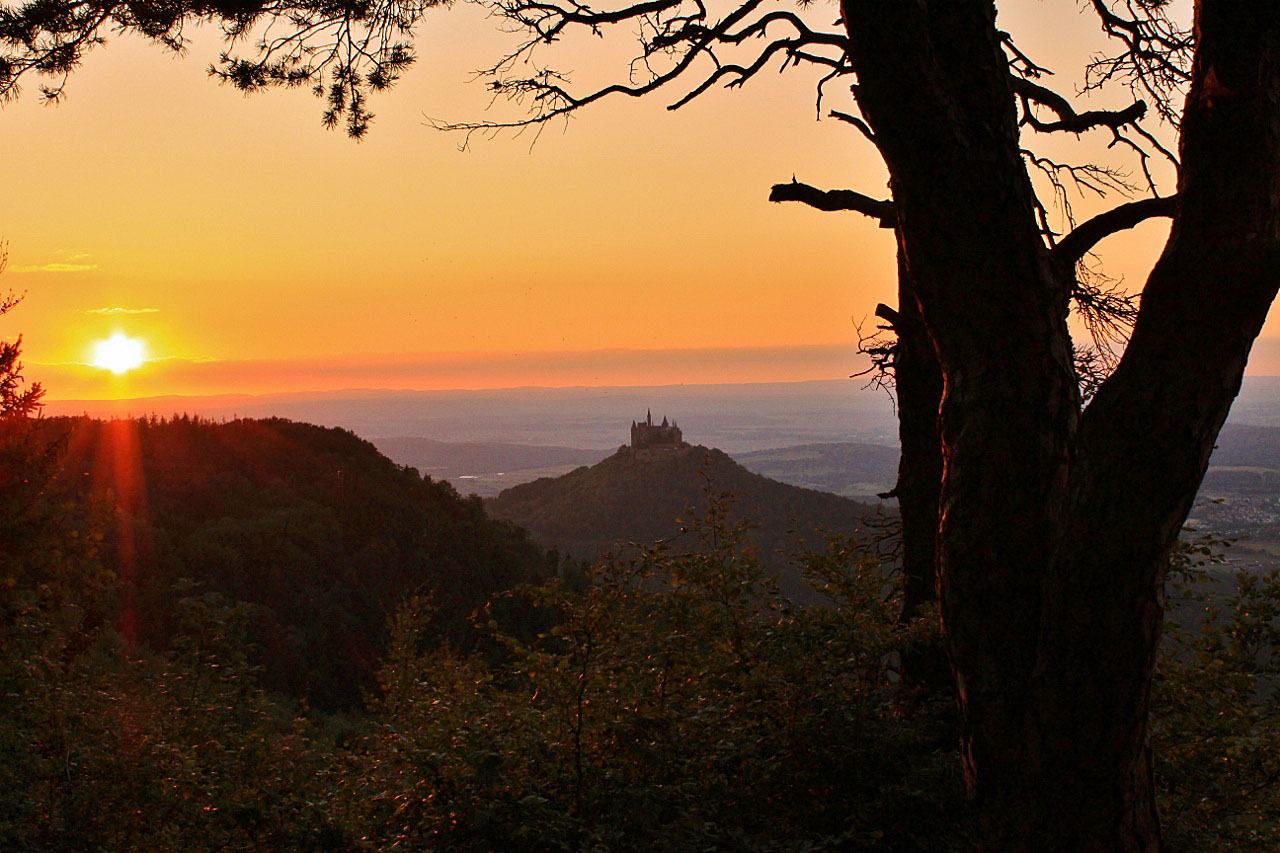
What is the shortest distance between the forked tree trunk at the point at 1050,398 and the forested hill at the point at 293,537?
1605 centimetres

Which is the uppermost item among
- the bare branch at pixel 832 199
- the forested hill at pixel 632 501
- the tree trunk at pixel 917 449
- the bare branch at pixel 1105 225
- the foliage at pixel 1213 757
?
the bare branch at pixel 832 199

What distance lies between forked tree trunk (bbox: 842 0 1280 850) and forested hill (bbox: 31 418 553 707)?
16053 mm

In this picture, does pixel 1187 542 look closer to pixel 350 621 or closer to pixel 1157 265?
pixel 1157 265

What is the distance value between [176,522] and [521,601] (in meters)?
11.8

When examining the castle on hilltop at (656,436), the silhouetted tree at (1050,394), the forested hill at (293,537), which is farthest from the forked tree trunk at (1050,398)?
the castle on hilltop at (656,436)

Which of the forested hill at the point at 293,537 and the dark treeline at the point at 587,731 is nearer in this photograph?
the dark treeline at the point at 587,731

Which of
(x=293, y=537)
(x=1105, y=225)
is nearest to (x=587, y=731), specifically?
(x=1105, y=225)

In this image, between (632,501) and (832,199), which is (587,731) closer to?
(832,199)

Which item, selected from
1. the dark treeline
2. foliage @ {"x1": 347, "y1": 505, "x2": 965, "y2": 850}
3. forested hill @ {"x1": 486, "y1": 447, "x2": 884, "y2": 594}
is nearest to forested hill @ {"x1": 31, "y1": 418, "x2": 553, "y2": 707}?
the dark treeline

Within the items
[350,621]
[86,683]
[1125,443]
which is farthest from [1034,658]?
[350,621]

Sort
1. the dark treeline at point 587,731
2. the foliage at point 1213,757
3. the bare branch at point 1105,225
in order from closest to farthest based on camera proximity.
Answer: the bare branch at point 1105,225
the foliage at point 1213,757
the dark treeline at point 587,731

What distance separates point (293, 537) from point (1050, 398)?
99.0 feet

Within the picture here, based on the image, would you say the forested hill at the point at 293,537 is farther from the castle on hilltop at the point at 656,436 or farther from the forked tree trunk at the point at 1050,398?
the castle on hilltop at the point at 656,436

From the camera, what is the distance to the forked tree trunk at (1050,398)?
2.48 meters
